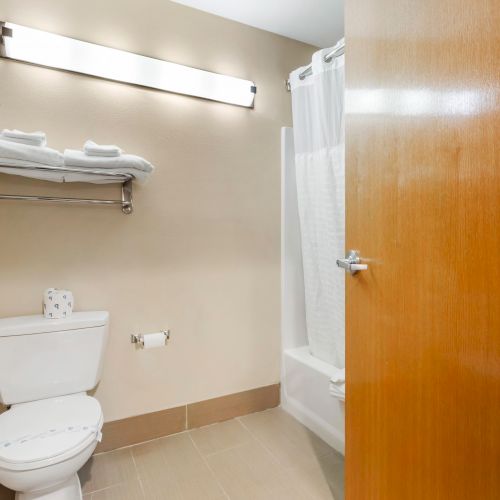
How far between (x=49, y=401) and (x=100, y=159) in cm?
102

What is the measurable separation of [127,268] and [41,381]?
0.61m

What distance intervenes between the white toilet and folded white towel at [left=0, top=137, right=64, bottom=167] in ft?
2.15

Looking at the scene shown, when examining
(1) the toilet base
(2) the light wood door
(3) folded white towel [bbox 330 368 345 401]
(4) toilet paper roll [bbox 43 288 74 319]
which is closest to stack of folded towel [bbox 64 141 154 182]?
(4) toilet paper roll [bbox 43 288 74 319]

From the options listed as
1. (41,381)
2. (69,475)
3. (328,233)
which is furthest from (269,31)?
(69,475)

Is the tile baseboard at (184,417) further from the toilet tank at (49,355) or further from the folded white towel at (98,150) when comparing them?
the folded white towel at (98,150)

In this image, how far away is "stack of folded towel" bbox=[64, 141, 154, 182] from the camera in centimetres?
154

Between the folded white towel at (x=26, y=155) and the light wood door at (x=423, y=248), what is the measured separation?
3.82 ft

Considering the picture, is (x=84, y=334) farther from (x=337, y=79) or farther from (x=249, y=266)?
(x=337, y=79)

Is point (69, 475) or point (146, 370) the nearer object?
point (69, 475)

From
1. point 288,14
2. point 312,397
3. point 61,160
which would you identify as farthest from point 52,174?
point 312,397

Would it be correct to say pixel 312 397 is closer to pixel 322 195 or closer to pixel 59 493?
pixel 322 195

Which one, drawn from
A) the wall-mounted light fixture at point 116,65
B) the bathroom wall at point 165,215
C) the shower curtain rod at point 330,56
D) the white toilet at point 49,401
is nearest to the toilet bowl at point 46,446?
the white toilet at point 49,401

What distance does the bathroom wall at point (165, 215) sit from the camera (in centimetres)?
165

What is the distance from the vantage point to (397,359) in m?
1.08
